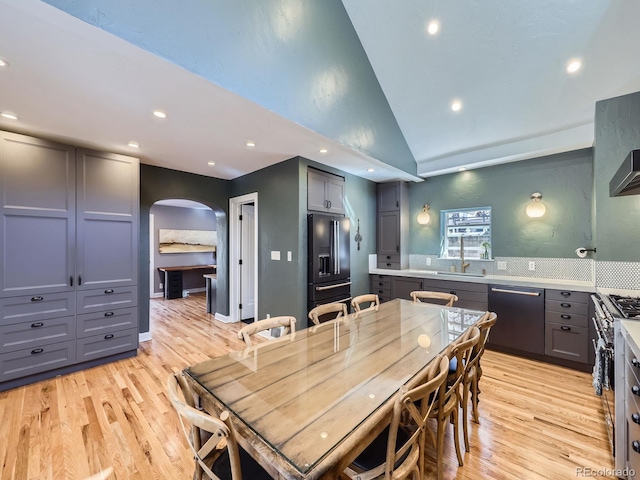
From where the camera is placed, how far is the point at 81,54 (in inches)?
63.1

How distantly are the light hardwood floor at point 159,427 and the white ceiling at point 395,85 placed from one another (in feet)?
8.18

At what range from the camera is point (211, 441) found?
829 mm

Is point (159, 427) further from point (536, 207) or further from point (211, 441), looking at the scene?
point (536, 207)

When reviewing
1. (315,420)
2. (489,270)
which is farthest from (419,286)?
(315,420)

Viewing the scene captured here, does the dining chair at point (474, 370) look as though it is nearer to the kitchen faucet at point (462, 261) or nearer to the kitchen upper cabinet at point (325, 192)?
the kitchen faucet at point (462, 261)

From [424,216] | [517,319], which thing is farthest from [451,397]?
[424,216]

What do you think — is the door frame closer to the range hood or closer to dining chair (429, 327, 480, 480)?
dining chair (429, 327, 480, 480)

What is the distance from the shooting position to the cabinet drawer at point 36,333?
2.59 meters

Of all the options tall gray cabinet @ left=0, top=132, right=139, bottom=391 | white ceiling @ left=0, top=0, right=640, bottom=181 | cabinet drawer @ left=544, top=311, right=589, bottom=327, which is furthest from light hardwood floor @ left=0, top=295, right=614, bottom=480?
white ceiling @ left=0, top=0, right=640, bottom=181

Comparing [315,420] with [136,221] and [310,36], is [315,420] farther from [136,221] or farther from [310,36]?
[136,221]

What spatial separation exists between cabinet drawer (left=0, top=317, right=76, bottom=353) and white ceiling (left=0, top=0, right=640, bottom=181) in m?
1.90

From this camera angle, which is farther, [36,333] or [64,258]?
[64,258]

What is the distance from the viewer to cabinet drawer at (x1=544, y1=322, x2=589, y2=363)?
2893mm

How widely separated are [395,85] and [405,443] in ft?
12.5
